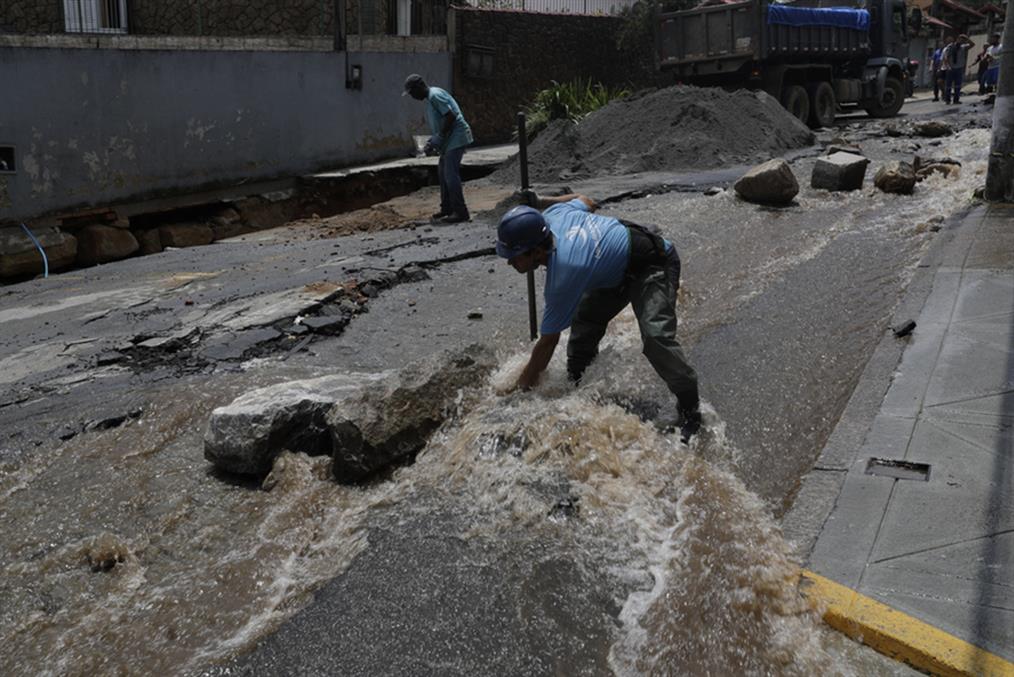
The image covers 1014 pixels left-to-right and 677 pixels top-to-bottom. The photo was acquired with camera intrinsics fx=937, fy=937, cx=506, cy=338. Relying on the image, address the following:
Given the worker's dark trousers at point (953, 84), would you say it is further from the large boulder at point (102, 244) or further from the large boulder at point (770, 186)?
the large boulder at point (102, 244)

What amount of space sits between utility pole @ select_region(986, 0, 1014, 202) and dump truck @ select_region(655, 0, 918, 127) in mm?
8596

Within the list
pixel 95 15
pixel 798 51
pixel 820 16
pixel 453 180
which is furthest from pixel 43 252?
pixel 820 16

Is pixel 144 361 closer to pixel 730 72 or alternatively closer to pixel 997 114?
pixel 997 114

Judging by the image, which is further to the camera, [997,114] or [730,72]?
[730,72]

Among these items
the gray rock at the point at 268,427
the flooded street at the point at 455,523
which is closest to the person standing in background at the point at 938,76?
the flooded street at the point at 455,523

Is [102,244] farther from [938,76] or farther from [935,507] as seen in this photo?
[938,76]

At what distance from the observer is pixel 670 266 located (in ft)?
16.9

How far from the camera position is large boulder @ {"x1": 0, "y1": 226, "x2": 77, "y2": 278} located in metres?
12.0

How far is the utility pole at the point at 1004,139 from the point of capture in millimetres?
9984

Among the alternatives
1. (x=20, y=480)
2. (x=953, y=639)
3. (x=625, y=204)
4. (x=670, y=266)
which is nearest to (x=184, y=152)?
(x=625, y=204)

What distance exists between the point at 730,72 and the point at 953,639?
1732 cm

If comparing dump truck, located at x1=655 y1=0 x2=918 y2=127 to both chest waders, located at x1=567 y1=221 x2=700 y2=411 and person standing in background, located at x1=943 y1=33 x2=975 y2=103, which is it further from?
chest waders, located at x1=567 y1=221 x2=700 y2=411

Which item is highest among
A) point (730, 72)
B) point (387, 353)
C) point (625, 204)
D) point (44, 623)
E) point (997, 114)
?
point (730, 72)

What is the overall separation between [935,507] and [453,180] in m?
8.15
